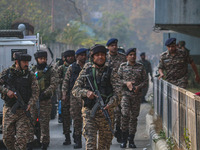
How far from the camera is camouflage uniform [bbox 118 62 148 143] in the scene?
9.70 meters

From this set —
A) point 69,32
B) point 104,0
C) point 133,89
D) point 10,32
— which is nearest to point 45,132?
point 133,89

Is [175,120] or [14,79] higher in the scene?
[14,79]

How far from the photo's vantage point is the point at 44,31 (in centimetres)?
3572

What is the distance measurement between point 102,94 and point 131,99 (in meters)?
2.73

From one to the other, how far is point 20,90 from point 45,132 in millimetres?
1609

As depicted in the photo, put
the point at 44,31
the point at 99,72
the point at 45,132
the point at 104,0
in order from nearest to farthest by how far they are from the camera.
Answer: the point at 99,72 → the point at 45,132 → the point at 44,31 → the point at 104,0

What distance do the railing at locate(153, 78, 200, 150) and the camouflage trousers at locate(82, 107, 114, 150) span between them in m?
1.07

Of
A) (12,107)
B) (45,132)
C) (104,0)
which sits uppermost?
(104,0)

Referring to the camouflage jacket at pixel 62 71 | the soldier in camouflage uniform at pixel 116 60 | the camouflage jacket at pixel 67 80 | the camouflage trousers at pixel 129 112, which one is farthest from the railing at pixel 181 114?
the camouflage jacket at pixel 62 71

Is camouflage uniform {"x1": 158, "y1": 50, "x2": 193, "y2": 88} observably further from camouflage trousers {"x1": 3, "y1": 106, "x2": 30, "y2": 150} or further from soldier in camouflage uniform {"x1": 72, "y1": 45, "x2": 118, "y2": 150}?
camouflage trousers {"x1": 3, "y1": 106, "x2": 30, "y2": 150}

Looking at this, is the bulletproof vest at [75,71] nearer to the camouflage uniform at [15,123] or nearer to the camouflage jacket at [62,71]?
the camouflage jacket at [62,71]

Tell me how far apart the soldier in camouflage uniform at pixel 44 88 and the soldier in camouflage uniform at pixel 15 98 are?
1.30m

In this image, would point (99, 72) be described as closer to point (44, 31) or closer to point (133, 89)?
point (133, 89)

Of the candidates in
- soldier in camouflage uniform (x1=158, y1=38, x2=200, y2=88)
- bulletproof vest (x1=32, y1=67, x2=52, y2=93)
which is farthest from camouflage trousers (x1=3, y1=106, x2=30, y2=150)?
soldier in camouflage uniform (x1=158, y1=38, x2=200, y2=88)
